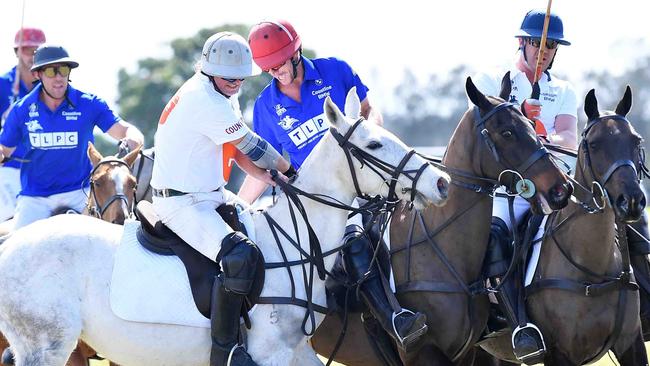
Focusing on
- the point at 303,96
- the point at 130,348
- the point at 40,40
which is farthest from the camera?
the point at 40,40

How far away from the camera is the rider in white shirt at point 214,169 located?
8.00m

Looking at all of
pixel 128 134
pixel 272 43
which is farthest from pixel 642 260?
pixel 128 134

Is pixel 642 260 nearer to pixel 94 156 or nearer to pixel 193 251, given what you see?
pixel 193 251

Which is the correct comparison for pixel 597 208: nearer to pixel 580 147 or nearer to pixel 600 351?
pixel 580 147

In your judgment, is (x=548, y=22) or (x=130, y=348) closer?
(x=130, y=348)

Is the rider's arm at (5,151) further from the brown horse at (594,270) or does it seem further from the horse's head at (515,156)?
the brown horse at (594,270)

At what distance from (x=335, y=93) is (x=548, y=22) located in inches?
80.6

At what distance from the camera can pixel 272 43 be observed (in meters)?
9.60

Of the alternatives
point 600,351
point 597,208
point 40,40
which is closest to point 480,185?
point 597,208

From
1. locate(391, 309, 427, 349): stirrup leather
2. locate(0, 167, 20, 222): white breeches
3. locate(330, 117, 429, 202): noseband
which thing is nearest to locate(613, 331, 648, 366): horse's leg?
locate(391, 309, 427, 349): stirrup leather

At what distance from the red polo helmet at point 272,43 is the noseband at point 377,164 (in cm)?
168

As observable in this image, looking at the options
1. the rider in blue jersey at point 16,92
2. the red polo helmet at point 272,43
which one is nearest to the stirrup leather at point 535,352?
the red polo helmet at point 272,43

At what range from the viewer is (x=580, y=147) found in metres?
9.27

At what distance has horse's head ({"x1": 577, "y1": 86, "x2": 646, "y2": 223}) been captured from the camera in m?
8.70
